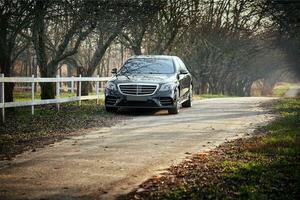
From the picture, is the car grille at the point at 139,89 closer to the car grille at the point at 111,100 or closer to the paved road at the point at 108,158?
the car grille at the point at 111,100

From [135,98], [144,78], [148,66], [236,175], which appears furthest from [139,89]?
[236,175]

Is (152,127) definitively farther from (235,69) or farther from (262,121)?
(235,69)

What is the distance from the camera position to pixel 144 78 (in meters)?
14.8

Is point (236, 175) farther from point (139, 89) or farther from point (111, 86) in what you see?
point (111, 86)

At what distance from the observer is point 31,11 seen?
13.3 m

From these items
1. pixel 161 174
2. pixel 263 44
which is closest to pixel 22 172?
pixel 161 174

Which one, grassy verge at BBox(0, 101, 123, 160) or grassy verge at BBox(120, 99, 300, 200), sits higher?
grassy verge at BBox(0, 101, 123, 160)

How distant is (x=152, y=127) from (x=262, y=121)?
3.58 metres

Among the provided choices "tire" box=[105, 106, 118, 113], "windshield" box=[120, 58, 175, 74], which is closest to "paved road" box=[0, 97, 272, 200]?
"tire" box=[105, 106, 118, 113]

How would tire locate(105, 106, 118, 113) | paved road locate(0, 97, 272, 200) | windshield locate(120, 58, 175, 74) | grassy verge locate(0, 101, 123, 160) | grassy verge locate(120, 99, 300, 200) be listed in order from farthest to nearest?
windshield locate(120, 58, 175, 74) → tire locate(105, 106, 118, 113) → grassy verge locate(0, 101, 123, 160) → paved road locate(0, 97, 272, 200) → grassy verge locate(120, 99, 300, 200)

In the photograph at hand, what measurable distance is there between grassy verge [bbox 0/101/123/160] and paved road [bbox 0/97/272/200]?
49 centimetres

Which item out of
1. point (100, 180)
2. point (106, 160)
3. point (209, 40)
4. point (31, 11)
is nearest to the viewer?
point (100, 180)

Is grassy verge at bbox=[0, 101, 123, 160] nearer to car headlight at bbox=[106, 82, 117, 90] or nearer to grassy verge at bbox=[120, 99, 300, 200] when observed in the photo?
car headlight at bbox=[106, 82, 117, 90]

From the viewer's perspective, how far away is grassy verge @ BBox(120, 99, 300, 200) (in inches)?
213
